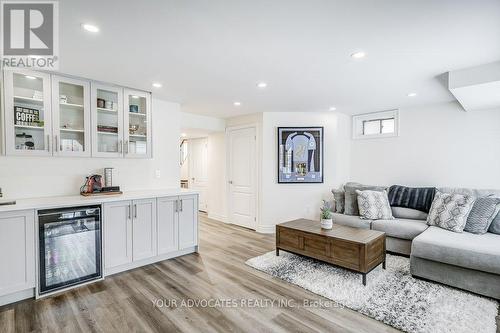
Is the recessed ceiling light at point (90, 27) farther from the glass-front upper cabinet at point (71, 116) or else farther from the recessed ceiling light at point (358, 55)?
the recessed ceiling light at point (358, 55)

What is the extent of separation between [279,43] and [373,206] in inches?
121

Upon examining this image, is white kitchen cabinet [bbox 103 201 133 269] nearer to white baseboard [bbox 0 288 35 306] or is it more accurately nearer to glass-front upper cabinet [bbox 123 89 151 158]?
white baseboard [bbox 0 288 35 306]

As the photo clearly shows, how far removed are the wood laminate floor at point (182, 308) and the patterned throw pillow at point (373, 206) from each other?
196cm

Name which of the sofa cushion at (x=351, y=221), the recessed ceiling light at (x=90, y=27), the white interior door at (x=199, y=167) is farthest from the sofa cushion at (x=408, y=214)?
the recessed ceiling light at (x=90, y=27)

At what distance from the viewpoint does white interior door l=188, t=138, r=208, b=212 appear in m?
6.71

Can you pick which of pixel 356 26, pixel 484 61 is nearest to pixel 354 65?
pixel 356 26

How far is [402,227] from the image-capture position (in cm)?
371

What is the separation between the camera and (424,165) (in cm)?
455

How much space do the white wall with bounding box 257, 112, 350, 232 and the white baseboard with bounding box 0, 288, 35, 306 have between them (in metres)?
3.54

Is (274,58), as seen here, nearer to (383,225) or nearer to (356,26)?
(356,26)

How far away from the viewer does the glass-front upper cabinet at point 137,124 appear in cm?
360

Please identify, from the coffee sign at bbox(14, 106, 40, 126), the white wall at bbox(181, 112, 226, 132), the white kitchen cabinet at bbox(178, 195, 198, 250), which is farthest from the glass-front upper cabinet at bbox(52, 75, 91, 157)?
the white wall at bbox(181, 112, 226, 132)

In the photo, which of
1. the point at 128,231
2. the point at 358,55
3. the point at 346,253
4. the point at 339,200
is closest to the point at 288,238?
the point at 346,253

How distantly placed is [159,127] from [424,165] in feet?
15.5
